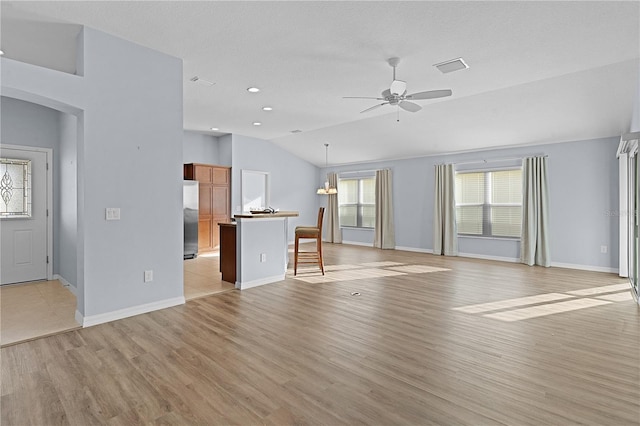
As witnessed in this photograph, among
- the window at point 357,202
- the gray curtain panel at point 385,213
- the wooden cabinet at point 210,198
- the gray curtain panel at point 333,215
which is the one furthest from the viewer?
the gray curtain panel at point 333,215

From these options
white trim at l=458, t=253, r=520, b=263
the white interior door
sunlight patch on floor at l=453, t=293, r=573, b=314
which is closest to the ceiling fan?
sunlight patch on floor at l=453, t=293, r=573, b=314

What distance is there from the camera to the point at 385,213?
908cm

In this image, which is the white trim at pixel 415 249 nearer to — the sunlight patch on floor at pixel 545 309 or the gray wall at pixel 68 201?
the sunlight patch on floor at pixel 545 309

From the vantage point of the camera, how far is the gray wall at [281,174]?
8812 millimetres

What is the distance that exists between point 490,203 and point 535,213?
3.29 feet

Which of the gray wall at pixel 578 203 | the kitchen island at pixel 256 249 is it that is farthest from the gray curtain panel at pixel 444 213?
the kitchen island at pixel 256 249

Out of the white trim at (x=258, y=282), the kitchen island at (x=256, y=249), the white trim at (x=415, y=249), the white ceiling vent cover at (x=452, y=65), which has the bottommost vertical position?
the white trim at (x=258, y=282)

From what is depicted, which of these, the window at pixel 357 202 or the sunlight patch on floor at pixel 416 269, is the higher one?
the window at pixel 357 202

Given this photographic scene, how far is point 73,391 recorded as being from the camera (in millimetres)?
2176

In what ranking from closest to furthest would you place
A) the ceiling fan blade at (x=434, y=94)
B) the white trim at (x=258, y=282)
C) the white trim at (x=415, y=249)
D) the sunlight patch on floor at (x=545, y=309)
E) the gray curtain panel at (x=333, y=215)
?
the sunlight patch on floor at (x=545, y=309), the ceiling fan blade at (x=434, y=94), the white trim at (x=258, y=282), the white trim at (x=415, y=249), the gray curtain panel at (x=333, y=215)

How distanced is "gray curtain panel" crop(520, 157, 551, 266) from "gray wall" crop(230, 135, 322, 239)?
19.0 ft

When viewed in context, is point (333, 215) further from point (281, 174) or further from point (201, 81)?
point (201, 81)

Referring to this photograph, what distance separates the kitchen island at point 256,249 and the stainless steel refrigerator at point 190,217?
260 centimetres

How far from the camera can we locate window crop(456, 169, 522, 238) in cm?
715
